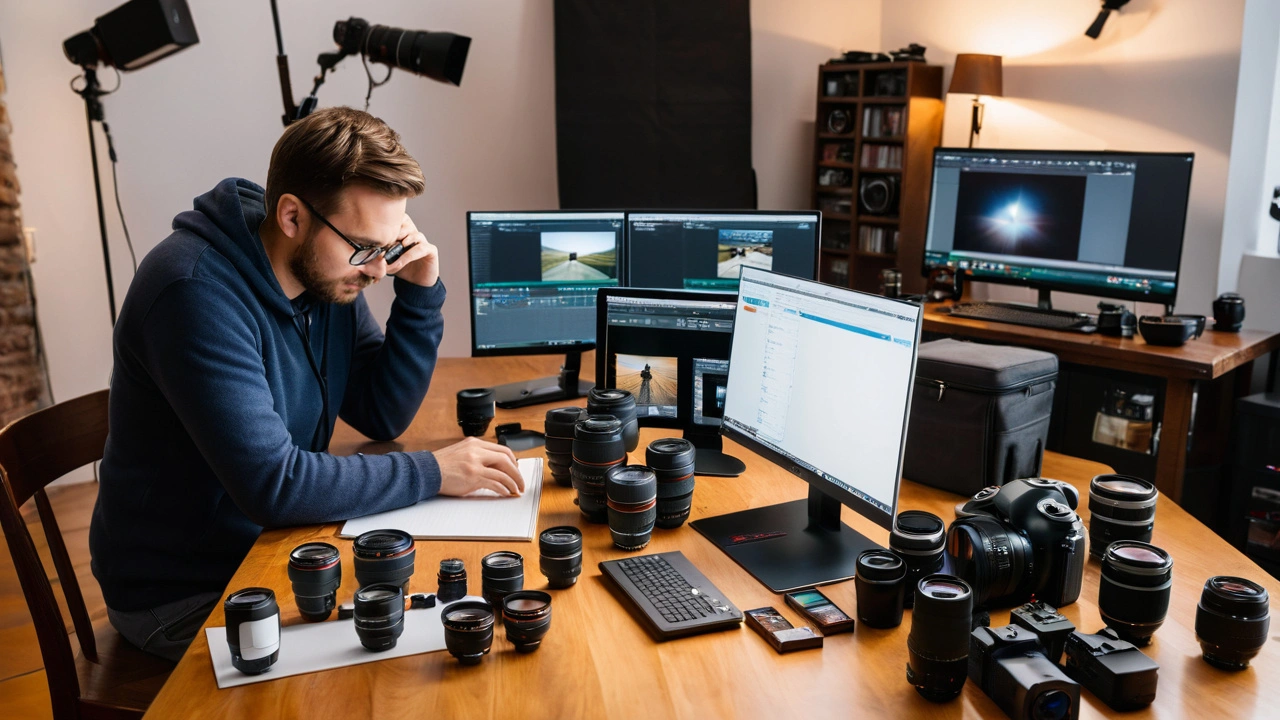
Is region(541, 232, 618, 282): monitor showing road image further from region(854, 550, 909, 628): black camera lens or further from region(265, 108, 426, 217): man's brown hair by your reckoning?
region(854, 550, 909, 628): black camera lens

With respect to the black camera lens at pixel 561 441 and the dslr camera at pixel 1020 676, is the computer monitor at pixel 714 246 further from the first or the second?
the dslr camera at pixel 1020 676

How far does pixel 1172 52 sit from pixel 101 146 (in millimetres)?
4303

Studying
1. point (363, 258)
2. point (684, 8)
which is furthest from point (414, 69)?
point (684, 8)

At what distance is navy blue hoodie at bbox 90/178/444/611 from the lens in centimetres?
150

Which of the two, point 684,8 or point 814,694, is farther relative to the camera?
point 684,8

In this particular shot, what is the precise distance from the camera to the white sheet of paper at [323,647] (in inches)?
45.8

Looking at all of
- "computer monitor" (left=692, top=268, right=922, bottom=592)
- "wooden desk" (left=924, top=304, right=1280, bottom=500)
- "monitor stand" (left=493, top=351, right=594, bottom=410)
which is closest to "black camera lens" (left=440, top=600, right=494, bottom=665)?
"computer monitor" (left=692, top=268, right=922, bottom=592)

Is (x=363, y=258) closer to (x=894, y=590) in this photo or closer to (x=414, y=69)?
(x=894, y=590)

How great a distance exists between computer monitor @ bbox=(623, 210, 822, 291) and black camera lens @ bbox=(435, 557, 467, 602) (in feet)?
4.15

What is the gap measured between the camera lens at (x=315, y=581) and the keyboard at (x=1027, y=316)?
259cm

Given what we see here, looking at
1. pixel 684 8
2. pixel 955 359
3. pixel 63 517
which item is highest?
pixel 684 8

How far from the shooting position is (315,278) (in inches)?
68.4

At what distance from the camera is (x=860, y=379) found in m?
1.32

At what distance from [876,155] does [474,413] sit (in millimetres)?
3296
